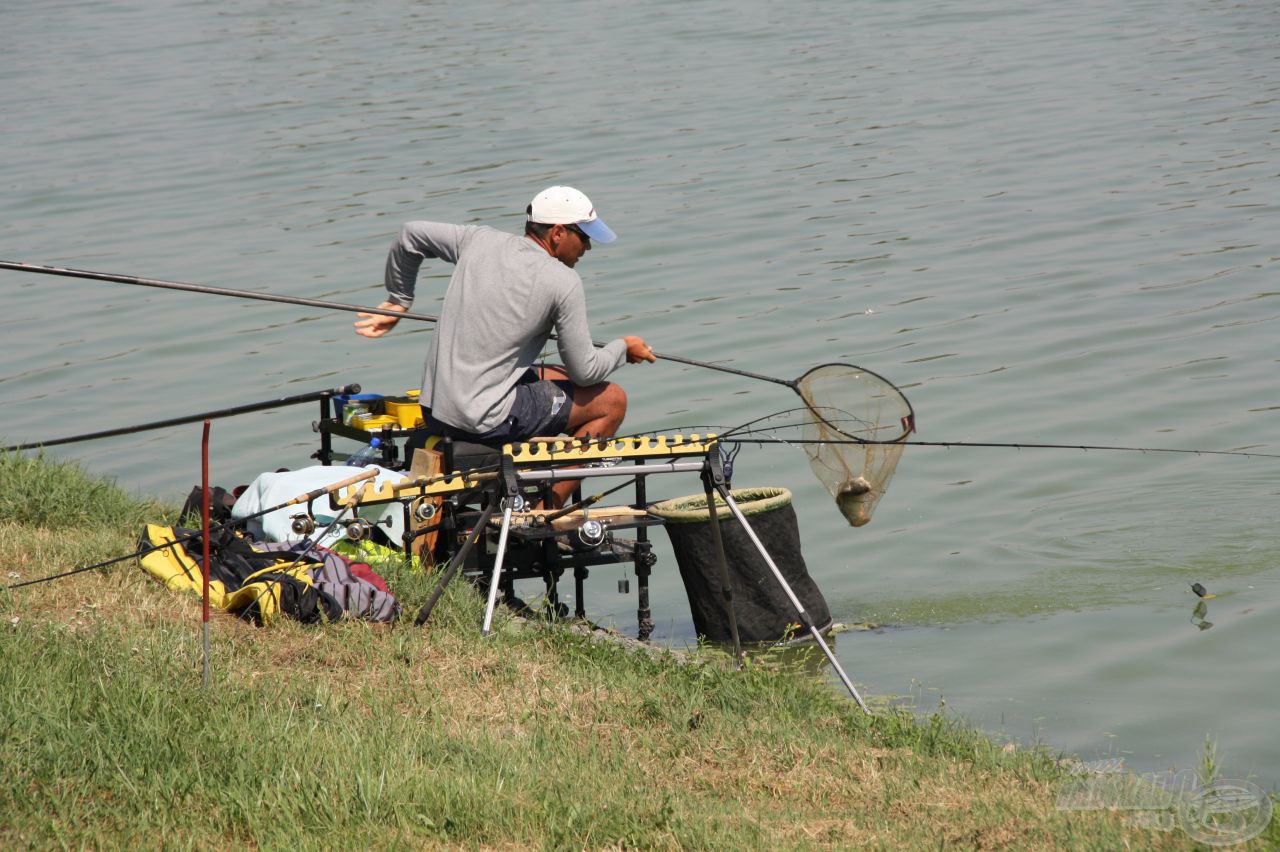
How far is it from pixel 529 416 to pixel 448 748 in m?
2.23

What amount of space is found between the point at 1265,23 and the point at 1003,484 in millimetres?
15468

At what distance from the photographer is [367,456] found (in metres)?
7.13

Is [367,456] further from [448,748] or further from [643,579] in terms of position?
[448,748]

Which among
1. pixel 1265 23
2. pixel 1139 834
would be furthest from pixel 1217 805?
pixel 1265 23

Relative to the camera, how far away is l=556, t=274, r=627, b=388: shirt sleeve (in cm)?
636

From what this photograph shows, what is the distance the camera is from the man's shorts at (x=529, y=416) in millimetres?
6453

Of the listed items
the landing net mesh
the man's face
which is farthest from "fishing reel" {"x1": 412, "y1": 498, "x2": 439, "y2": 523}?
the landing net mesh

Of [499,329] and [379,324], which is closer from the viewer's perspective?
[499,329]

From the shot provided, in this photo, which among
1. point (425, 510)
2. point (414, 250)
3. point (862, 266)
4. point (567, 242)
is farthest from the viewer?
point (862, 266)

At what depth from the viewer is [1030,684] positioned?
627 cm

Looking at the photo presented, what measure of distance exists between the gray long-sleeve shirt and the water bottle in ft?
1.98

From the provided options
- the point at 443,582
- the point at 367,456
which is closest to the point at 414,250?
the point at 367,456

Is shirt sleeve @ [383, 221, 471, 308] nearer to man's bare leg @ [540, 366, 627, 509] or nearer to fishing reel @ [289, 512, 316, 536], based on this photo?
man's bare leg @ [540, 366, 627, 509]

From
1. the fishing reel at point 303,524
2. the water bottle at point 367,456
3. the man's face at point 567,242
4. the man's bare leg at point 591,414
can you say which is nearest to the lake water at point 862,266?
the man's bare leg at point 591,414
